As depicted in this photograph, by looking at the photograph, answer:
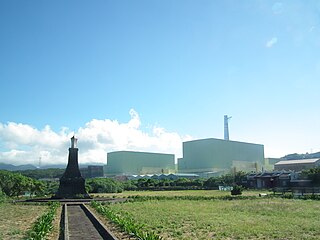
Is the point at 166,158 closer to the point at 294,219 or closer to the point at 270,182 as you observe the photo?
the point at 270,182

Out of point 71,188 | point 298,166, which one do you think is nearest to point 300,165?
point 298,166

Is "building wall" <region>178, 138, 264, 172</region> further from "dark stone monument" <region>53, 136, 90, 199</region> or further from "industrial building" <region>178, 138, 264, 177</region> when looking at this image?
"dark stone monument" <region>53, 136, 90, 199</region>


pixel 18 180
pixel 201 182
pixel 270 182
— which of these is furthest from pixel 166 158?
pixel 18 180

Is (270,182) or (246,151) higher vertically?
(246,151)

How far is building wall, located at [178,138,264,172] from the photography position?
114688 millimetres

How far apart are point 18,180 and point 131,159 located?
81.3m

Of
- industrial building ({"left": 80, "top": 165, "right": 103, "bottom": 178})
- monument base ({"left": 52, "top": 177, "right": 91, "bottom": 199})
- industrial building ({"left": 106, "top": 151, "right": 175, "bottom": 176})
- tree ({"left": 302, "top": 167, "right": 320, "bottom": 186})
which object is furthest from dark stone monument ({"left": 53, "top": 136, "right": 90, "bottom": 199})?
industrial building ({"left": 80, "top": 165, "right": 103, "bottom": 178})

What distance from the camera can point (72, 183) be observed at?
41.1m

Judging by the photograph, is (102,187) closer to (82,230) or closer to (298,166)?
(82,230)

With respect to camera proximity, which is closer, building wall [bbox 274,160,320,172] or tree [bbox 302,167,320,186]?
tree [bbox 302,167,320,186]

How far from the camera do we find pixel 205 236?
12.9 meters

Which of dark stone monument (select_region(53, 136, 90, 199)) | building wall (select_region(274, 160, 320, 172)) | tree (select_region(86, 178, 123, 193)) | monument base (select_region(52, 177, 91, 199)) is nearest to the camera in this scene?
monument base (select_region(52, 177, 91, 199))

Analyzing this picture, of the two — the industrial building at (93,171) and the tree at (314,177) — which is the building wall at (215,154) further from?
the tree at (314,177)

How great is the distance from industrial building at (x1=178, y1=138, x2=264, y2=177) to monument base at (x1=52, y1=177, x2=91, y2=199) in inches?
3010
